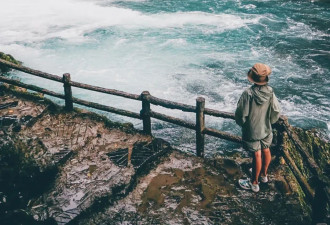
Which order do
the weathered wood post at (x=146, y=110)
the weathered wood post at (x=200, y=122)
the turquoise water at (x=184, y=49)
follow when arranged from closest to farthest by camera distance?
the weathered wood post at (x=200, y=122) → the weathered wood post at (x=146, y=110) → the turquoise water at (x=184, y=49)

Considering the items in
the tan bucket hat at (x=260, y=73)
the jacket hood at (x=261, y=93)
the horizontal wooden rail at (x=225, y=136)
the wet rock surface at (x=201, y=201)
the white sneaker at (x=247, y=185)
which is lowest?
the wet rock surface at (x=201, y=201)

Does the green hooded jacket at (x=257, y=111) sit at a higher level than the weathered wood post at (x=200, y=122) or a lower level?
higher

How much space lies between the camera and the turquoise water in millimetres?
12287

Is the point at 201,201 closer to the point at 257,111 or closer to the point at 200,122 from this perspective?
the point at 200,122

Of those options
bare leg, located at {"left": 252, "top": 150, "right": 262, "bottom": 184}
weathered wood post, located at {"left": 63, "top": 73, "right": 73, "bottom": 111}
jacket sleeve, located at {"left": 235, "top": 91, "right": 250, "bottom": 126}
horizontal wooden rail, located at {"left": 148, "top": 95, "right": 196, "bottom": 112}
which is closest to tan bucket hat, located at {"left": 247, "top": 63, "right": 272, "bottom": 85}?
jacket sleeve, located at {"left": 235, "top": 91, "right": 250, "bottom": 126}

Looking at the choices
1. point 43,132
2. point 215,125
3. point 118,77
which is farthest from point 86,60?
point 43,132

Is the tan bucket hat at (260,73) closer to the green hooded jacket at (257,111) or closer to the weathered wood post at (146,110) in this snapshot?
the green hooded jacket at (257,111)

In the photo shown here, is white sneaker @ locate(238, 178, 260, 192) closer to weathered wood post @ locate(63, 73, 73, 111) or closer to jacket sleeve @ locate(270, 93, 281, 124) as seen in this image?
jacket sleeve @ locate(270, 93, 281, 124)

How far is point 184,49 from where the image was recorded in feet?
56.3

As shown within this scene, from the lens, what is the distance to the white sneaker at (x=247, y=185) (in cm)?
521

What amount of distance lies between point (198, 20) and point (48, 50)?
10.5 m

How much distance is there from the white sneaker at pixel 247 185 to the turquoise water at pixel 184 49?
381 cm

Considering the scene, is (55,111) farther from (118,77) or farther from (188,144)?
(118,77)

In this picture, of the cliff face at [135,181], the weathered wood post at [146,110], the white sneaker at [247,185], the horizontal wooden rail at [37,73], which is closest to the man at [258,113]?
the white sneaker at [247,185]
